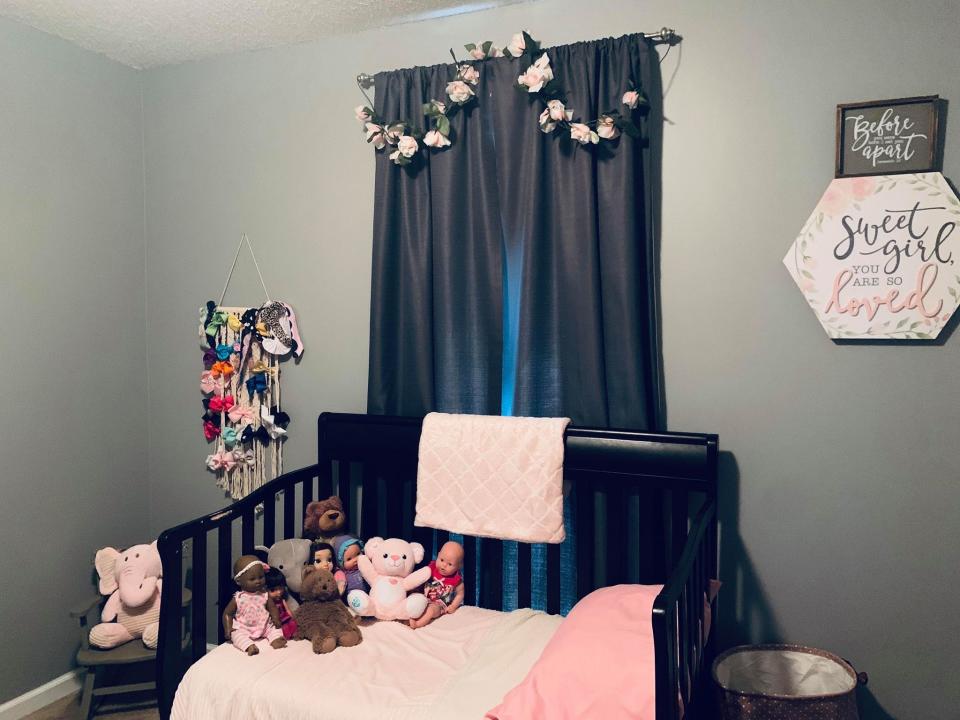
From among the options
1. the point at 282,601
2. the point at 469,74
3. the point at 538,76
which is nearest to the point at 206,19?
the point at 469,74

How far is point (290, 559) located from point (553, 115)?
59.1 inches

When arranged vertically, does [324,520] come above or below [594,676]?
above

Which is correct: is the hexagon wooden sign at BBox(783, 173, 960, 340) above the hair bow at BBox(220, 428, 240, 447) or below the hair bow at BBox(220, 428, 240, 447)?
above

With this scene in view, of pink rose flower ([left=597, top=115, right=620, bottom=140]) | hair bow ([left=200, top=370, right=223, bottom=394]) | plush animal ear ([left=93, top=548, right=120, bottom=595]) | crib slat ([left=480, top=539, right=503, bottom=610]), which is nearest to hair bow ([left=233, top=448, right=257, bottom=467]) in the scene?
hair bow ([left=200, top=370, right=223, bottom=394])

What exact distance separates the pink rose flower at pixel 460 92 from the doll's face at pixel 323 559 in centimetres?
142

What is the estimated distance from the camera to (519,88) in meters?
2.22

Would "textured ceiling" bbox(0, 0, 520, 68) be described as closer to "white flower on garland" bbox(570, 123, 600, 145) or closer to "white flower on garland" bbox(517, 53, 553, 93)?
"white flower on garland" bbox(517, 53, 553, 93)

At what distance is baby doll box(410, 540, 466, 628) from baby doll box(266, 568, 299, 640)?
385mm

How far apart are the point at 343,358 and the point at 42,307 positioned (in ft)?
3.43

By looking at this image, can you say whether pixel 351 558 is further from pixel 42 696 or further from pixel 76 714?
pixel 42 696

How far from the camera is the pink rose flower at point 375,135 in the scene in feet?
7.84

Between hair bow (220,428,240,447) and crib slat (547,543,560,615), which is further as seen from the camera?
hair bow (220,428,240,447)

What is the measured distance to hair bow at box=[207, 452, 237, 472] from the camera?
9.11 feet

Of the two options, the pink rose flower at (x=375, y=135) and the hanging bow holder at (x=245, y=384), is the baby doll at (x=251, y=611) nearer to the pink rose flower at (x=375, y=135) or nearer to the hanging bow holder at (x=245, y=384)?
Answer: the hanging bow holder at (x=245, y=384)
